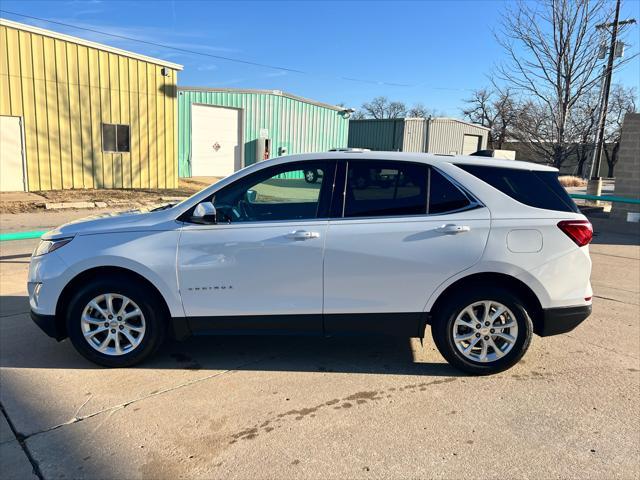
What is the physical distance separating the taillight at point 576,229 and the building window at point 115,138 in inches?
695

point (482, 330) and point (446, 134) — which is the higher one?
point (446, 134)

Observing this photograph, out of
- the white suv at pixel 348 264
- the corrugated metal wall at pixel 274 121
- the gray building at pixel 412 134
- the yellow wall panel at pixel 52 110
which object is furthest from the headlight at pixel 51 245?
the gray building at pixel 412 134

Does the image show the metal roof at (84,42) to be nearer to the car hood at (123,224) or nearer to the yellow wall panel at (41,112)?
the yellow wall panel at (41,112)

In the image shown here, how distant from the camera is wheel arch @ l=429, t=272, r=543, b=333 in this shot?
3.95m

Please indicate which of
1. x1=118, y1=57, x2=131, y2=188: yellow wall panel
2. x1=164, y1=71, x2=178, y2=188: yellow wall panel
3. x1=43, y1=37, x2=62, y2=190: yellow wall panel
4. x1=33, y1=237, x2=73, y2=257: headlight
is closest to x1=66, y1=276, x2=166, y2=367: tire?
x1=33, y1=237, x2=73, y2=257: headlight

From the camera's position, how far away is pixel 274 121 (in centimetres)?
2744

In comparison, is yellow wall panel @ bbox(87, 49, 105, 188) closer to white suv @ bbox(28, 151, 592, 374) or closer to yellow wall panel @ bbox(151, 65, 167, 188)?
yellow wall panel @ bbox(151, 65, 167, 188)

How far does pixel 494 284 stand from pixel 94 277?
10.4 ft

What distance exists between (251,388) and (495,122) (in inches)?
2278

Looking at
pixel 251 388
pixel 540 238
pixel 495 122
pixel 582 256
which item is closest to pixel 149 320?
pixel 251 388

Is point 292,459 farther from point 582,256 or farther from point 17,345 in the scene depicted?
point 17,345

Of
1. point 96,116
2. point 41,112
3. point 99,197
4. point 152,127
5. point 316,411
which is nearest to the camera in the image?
point 316,411

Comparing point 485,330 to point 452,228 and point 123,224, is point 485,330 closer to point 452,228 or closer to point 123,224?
point 452,228

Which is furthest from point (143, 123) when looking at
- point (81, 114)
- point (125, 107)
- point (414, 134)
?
point (414, 134)
